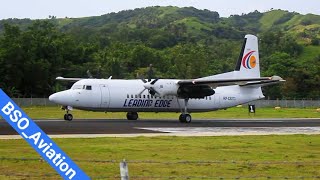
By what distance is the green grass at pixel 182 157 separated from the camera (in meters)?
14.5

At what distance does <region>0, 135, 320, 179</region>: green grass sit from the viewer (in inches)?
572

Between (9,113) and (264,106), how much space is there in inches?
3081

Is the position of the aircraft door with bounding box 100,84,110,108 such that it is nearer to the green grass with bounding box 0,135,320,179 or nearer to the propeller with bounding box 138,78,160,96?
the propeller with bounding box 138,78,160,96

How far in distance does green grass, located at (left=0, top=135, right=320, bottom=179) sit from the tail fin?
17.8 metres

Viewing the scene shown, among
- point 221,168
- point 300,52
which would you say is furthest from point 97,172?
point 300,52

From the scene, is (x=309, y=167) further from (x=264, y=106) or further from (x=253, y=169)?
(x=264, y=106)

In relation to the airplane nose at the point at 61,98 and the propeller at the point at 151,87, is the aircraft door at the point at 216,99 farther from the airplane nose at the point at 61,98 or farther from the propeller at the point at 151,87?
the airplane nose at the point at 61,98

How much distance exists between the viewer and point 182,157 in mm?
18219

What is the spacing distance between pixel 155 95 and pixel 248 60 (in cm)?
934

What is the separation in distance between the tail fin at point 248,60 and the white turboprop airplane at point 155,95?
1.37m

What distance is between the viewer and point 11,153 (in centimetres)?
1811

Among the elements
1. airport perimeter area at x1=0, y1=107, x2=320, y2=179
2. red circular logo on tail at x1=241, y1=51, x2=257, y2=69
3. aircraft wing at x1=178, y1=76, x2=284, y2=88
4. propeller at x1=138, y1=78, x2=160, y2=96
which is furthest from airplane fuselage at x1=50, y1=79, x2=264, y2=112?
airport perimeter area at x1=0, y1=107, x2=320, y2=179

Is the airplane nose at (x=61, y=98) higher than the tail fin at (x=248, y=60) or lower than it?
lower

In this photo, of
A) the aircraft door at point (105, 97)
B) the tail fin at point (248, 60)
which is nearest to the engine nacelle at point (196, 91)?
the aircraft door at point (105, 97)
